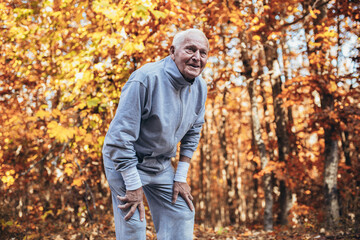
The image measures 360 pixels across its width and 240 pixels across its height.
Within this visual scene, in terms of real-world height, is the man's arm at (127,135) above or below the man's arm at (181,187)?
above

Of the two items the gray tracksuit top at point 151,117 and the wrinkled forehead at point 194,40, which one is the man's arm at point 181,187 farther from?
the wrinkled forehead at point 194,40

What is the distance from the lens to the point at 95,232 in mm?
6348

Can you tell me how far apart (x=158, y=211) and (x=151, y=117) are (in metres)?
0.74

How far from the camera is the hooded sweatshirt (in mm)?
2178

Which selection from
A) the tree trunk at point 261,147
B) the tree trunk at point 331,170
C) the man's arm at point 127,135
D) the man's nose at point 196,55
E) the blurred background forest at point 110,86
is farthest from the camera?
the tree trunk at point 261,147

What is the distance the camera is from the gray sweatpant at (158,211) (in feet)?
7.59

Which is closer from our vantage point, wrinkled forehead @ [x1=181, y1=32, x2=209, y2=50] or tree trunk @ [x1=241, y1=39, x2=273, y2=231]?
wrinkled forehead @ [x1=181, y1=32, x2=209, y2=50]

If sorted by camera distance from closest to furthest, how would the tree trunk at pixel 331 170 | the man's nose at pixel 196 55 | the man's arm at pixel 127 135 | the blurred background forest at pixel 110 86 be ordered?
the man's arm at pixel 127 135, the man's nose at pixel 196 55, the blurred background forest at pixel 110 86, the tree trunk at pixel 331 170

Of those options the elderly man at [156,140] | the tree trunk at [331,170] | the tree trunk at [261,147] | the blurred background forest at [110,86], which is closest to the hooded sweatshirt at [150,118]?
the elderly man at [156,140]

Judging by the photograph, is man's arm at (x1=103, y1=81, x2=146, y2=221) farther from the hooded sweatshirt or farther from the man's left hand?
the man's left hand

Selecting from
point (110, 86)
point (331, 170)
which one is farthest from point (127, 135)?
point (331, 170)

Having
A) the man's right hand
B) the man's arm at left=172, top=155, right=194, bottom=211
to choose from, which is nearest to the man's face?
the man's arm at left=172, top=155, right=194, bottom=211

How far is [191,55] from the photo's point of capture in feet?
7.55

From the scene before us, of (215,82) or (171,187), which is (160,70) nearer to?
(171,187)
